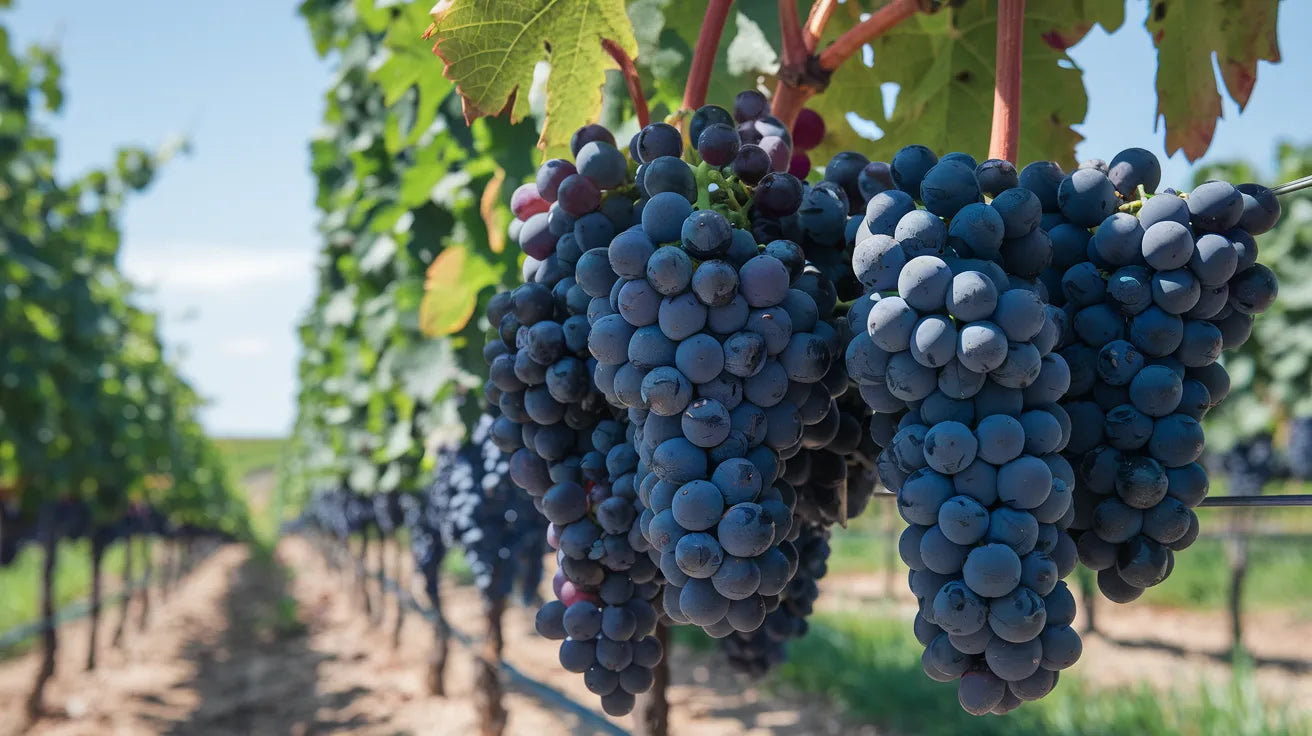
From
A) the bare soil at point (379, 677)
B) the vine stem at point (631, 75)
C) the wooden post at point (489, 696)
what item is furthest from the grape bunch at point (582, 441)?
the bare soil at point (379, 677)

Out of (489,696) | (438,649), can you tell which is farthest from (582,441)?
(438,649)

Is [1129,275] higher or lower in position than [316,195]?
lower

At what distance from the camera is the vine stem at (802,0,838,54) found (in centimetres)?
105

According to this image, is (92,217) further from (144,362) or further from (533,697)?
(533,697)

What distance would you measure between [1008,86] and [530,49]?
532 millimetres

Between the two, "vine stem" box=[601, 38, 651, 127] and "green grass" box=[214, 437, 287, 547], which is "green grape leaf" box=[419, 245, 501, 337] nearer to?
"vine stem" box=[601, 38, 651, 127]

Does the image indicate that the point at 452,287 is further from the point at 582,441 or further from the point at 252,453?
the point at 252,453

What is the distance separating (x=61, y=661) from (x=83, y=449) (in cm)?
456

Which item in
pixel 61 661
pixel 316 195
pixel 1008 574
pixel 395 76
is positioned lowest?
pixel 61 661

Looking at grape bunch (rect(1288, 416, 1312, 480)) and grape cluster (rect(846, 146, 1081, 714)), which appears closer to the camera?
grape cluster (rect(846, 146, 1081, 714))

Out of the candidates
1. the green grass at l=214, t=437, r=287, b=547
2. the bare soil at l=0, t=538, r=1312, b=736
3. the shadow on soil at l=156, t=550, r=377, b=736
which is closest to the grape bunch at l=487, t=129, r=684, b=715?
the bare soil at l=0, t=538, r=1312, b=736

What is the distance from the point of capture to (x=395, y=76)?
2234 millimetres

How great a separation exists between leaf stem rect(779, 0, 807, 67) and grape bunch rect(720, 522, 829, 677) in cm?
54

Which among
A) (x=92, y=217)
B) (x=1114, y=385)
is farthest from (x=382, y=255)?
(x=92, y=217)
